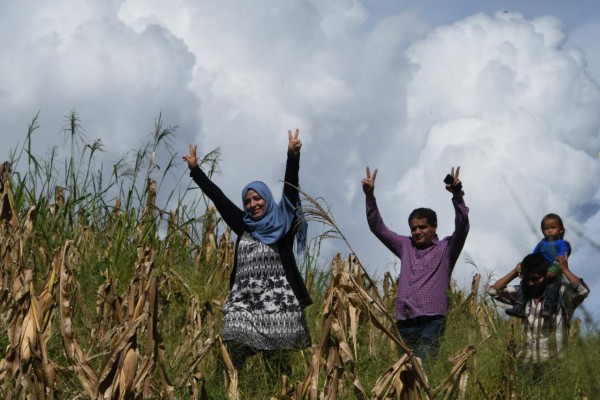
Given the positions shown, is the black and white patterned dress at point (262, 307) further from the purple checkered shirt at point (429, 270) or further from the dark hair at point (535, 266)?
the dark hair at point (535, 266)

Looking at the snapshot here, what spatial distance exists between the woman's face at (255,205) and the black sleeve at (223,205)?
0.13 meters

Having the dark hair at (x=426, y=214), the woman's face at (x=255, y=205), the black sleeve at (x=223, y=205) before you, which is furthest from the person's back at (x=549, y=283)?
the black sleeve at (x=223, y=205)

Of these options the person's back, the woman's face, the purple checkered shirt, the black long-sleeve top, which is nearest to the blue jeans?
the purple checkered shirt

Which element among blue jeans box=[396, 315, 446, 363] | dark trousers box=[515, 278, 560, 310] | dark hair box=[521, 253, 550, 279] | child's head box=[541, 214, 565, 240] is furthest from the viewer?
child's head box=[541, 214, 565, 240]

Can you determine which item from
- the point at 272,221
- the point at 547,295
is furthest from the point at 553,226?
the point at 272,221

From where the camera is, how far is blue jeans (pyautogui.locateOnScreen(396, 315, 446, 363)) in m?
5.24

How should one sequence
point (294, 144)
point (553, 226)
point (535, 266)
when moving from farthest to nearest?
1. point (553, 226)
2. point (535, 266)
3. point (294, 144)

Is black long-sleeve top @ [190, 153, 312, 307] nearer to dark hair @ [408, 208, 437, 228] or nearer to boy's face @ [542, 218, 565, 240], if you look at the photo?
dark hair @ [408, 208, 437, 228]

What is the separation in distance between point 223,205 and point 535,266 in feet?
6.43

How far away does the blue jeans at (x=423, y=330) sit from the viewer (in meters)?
5.24

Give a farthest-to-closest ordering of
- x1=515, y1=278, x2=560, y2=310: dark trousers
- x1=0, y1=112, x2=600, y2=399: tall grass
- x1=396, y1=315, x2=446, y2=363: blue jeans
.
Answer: x1=515, y1=278, x2=560, y2=310: dark trousers
x1=396, y1=315, x2=446, y2=363: blue jeans
x1=0, y1=112, x2=600, y2=399: tall grass

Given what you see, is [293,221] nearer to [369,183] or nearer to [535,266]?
[369,183]

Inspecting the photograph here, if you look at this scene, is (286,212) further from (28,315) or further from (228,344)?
(28,315)

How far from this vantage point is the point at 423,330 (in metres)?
5.32
